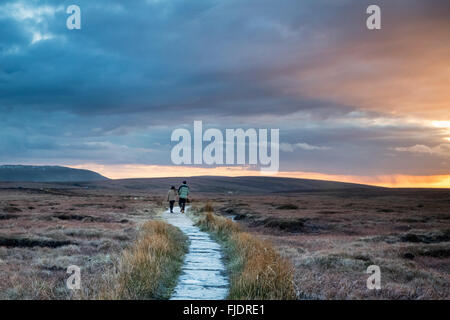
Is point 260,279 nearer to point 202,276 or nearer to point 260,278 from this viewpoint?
point 260,278

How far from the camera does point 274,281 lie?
7.91 m

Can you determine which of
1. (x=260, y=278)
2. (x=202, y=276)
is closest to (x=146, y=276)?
(x=202, y=276)

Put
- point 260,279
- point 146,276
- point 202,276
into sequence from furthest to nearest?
point 202,276 → point 146,276 → point 260,279

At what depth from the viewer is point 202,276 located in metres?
9.47

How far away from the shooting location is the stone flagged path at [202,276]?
7824 mm

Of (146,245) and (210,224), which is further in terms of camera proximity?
(210,224)

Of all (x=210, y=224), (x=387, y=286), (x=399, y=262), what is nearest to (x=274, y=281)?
(x=387, y=286)

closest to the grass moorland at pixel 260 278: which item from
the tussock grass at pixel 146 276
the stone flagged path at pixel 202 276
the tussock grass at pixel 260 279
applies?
the tussock grass at pixel 260 279

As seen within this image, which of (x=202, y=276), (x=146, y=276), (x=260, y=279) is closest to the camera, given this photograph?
(x=260, y=279)

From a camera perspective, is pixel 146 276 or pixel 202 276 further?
pixel 202 276
